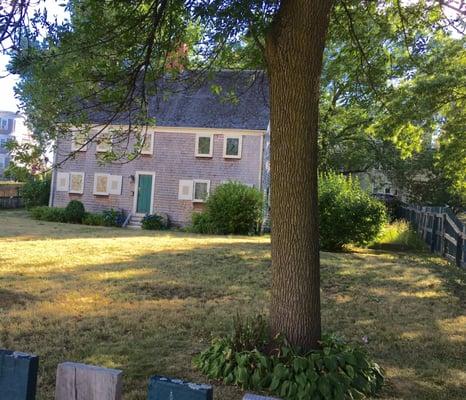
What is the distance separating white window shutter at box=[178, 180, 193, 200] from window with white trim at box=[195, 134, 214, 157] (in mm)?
1487

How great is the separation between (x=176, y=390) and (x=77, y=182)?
89.9ft

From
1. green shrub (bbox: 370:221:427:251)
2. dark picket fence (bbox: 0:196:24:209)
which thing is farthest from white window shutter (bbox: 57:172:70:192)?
green shrub (bbox: 370:221:427:251)

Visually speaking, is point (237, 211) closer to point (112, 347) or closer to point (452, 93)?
point (452, 93)

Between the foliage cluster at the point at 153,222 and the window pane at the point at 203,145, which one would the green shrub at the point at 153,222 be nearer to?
the foliage cluster at the point at 153,222

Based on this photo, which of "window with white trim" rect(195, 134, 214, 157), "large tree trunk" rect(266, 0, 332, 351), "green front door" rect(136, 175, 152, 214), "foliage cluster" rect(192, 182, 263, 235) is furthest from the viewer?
"green front door" rect(136, 175, 152, 214)

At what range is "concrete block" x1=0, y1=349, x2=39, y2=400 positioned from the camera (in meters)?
1.82

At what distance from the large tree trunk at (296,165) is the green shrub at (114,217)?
2195cm

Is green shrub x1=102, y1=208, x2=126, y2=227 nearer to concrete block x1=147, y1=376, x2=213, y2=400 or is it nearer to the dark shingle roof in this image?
the dark shingle roof

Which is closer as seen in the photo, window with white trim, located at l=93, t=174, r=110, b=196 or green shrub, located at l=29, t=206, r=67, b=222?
green shrub, located at l=29, t=206, r=67, b=222

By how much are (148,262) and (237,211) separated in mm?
11268

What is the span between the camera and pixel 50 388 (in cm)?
426

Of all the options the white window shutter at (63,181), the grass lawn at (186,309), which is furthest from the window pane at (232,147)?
the grass lawn at (186,309)

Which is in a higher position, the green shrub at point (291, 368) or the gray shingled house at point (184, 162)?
the gray shingled house at point (184, 162)

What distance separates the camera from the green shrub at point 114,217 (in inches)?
1001
